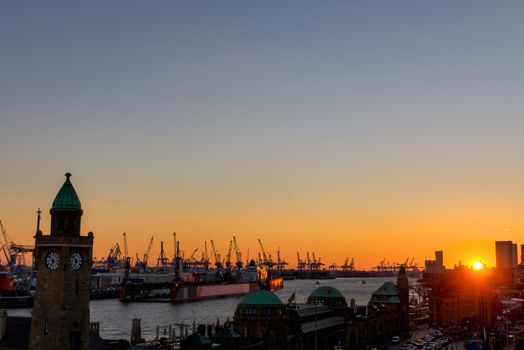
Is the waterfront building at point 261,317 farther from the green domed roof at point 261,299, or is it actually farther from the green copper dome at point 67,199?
the green copper dome at point 67,199

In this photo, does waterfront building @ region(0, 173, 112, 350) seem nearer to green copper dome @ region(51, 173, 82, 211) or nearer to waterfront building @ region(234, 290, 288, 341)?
green copper dome @ region(51, 173, 82, 211)

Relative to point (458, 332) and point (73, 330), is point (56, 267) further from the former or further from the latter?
point (458, 332)

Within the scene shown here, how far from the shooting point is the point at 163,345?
118438 millimetres

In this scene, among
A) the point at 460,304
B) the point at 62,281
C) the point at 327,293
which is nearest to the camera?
the point at 62,281

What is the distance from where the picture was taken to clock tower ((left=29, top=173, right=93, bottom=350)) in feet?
181

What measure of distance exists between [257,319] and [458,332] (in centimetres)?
7065

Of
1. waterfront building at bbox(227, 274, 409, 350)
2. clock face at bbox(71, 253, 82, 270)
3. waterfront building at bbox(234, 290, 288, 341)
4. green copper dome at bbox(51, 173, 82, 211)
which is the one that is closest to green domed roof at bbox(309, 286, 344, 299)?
waterfront building at bbox(227, 274, 409, 350)

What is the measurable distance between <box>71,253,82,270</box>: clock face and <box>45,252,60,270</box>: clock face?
138 centimetres

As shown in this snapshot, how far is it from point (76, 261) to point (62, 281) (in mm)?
2354

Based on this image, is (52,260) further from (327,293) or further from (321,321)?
(327,293)

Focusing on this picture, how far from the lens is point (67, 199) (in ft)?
189

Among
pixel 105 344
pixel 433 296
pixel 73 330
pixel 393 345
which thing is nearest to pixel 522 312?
pixel 433 296

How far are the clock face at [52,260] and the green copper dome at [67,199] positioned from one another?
4404 mm

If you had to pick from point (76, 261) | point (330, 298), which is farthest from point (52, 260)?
point (330, 298)
